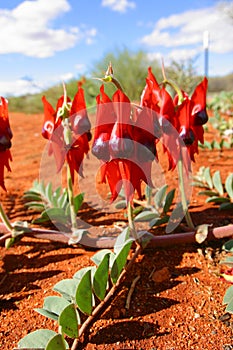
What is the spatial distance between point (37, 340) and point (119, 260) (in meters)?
0.31

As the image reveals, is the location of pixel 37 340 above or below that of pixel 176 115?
below

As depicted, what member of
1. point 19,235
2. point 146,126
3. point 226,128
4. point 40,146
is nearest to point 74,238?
point 19,235

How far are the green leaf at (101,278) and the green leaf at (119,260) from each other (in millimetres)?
60

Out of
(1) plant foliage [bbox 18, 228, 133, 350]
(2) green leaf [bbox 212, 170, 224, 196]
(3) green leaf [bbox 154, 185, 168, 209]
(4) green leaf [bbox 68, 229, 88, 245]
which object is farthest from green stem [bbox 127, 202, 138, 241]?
(2) green leaf [bbox 212, 170, 224, 196]

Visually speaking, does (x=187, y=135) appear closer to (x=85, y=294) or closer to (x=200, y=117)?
(x=200, y=117)

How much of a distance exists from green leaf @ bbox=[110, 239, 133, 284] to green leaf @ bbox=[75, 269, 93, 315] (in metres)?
0.12

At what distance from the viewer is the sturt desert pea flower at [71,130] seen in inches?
53.9

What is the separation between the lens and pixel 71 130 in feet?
4.63

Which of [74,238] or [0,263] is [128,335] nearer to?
[74,238]

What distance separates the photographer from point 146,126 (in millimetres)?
1179

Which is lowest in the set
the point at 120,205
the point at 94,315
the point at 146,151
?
the point at 94,315

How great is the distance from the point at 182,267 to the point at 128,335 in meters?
0.40

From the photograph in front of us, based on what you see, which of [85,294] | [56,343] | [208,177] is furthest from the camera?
[208,177]

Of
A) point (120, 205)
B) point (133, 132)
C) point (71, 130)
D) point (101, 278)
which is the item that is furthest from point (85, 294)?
point (120, 205)
